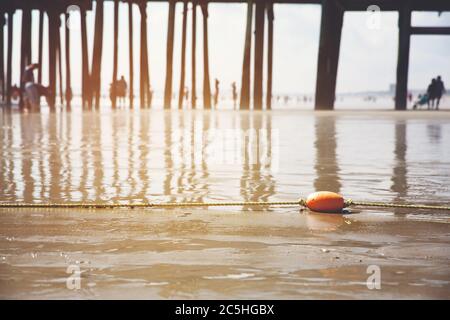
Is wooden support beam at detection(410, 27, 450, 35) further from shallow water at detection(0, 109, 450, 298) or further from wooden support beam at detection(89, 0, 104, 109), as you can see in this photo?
shallow water at detection(0, 109, 450, 298)

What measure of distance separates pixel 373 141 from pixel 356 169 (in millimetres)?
3649

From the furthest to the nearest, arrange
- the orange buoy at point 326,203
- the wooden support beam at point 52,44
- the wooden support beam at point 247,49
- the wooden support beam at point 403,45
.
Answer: the wooden support beam at point 52,44
the wooden support beam at point 403,45
the wooden support beam at point 247,49
the orange buoy at point 326,203

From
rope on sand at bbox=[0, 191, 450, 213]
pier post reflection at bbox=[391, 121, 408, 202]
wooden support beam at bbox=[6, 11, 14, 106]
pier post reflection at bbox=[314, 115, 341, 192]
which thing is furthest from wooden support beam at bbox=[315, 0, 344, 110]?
rope on sand at bbox=[0, 191, 450, 213]

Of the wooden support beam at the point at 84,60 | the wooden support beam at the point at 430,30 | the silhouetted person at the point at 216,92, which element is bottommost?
the silhouetted person at the point at 216,92

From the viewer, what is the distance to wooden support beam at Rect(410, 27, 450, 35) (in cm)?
2452

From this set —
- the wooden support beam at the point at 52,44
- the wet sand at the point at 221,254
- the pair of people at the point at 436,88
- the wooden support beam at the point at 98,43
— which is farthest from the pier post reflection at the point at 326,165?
the pair of people at the point at 436,88

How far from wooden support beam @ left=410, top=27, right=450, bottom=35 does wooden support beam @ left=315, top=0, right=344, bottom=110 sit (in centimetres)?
266

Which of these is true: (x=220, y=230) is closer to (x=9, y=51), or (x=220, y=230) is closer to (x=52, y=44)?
(x=52, y=44)

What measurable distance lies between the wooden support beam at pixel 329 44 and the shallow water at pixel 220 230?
16.3 metres

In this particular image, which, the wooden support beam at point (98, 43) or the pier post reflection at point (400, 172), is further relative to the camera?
the wooden support beam at point (98, 43)

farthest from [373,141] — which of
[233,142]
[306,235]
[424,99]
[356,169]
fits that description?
[424,99]

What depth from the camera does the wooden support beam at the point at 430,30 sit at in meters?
24.5

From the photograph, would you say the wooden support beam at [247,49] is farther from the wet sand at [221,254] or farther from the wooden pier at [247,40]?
the wet sand at [221,254]
